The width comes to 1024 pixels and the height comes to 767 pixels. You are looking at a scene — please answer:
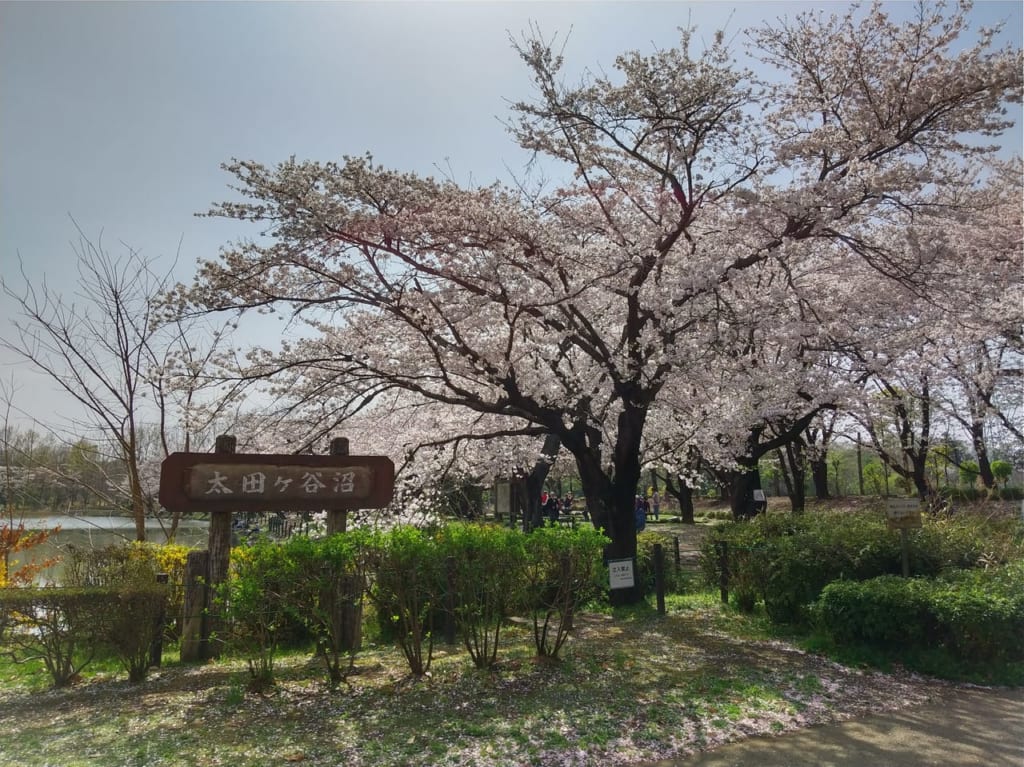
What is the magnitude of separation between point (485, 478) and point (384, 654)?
10281 millimetres

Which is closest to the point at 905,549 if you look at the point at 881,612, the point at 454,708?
the point at 881,612

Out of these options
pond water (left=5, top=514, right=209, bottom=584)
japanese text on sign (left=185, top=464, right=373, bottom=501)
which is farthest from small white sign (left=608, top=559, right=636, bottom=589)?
pond water (left=5, top=514, right=209, bottom=584)

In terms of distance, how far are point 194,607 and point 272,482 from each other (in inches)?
53.1

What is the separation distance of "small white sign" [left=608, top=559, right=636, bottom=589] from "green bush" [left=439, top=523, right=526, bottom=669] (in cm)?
→ 270

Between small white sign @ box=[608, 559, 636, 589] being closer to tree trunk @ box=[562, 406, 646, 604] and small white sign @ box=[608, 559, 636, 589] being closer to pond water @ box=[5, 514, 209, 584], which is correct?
tree trunk @ box=[562, 406, 646, 604]

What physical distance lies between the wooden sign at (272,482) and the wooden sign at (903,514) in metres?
4.79

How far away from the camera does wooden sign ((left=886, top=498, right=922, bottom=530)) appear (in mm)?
6035

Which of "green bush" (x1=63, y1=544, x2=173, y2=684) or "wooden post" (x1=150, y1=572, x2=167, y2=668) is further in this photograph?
"wooden post" (x1=150, y1=572, x2=167, y2=668)

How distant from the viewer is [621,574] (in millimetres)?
7609

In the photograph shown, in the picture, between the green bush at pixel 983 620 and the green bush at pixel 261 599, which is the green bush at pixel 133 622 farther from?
the green bush at pixel 983 620

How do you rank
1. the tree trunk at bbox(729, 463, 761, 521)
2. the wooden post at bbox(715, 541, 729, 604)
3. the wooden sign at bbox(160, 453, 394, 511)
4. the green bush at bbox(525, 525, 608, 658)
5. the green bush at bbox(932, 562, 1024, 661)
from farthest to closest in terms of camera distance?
the tree trunk at bbox(729, 463, 761, 521)
the wooden post at bbox(715, 541, 729, 604)
the wooden sign at bbox(160, 453, 394, 511)
the green bush at bbox(525, 525, 608, 658)
the green bush at bbox(932, 562, 1024, 661)

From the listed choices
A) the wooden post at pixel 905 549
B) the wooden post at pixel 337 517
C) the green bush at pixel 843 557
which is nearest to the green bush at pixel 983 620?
the wooden post at pixel 905 549

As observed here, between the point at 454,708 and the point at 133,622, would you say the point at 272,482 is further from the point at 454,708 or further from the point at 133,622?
the point at 454,708

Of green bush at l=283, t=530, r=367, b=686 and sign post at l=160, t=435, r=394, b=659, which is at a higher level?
sign post at l=160, t=435, r=394, b=659
